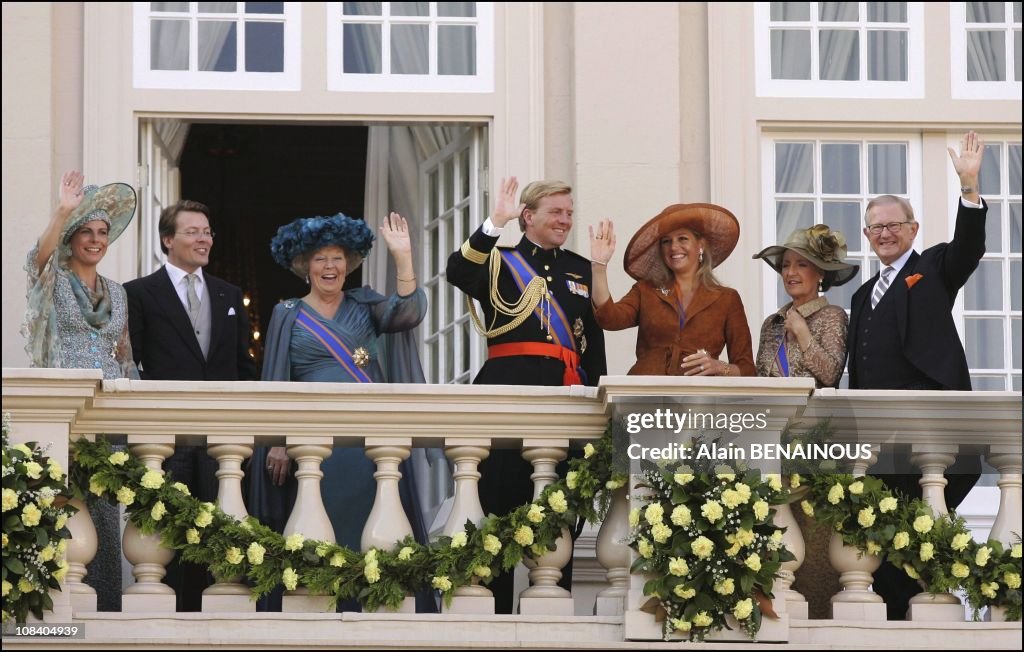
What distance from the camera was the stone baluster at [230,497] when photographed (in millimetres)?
8391

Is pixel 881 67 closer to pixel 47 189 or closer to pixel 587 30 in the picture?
pixel 587 30

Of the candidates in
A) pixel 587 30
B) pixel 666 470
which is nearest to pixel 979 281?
pixel 587 30

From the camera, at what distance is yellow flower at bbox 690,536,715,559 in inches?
323

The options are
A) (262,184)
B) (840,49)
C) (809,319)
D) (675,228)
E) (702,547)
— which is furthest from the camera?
(262,184)

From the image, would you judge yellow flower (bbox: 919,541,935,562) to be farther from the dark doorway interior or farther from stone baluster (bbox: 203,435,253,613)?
the dark doorway interior

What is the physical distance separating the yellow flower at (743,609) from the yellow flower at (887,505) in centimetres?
69

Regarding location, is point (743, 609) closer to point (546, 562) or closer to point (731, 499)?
point (731, 499)

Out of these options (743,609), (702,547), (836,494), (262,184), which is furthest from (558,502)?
(262,184)

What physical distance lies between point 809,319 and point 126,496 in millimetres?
3010

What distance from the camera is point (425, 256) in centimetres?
1214

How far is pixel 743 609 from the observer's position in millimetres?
8211

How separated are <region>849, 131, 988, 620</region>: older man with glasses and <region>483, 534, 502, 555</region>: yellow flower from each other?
5.22ft

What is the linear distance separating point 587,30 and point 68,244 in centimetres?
335

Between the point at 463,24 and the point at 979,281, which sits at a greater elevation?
the point at 463,24
